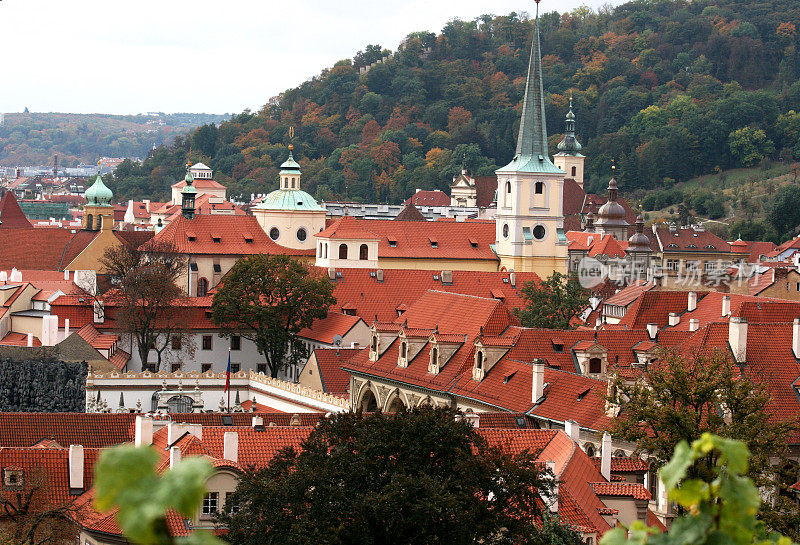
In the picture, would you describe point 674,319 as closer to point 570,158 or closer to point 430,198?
point 570,158

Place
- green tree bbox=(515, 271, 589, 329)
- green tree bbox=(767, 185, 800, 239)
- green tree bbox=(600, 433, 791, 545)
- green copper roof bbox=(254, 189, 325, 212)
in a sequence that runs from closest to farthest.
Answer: green tree bbox=(600, 433, 791, 545), green tree bbox=(515, 271, 589, 329), green copper roof bbox=(254, 189, 325, 212), green tree bbox=(767, 185, 800, 239)

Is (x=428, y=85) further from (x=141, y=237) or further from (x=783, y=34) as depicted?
(x=141, y=237)

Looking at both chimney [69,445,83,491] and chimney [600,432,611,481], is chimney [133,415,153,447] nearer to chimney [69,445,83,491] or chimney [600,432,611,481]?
chimney [69,445,83,491]

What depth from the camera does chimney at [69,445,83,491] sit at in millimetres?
30422

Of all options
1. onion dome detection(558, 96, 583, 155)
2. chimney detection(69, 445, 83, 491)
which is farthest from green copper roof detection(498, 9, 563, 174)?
chimney detection(69, 445, 83, 491)

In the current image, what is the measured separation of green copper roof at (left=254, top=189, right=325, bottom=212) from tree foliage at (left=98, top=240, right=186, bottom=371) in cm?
1331

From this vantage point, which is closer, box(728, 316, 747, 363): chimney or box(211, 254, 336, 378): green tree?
box(728, 316, 747, 363): chimney

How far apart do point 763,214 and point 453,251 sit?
201 feet

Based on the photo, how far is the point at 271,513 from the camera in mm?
22250

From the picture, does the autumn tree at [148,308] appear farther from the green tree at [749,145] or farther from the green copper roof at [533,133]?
the green tree at [749,145]

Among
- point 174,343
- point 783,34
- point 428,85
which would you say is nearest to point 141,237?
point 174,343

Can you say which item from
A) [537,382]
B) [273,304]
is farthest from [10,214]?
[537,382]

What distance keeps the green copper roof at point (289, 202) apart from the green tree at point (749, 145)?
81.8 m

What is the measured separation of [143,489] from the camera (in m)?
A: 5.47
